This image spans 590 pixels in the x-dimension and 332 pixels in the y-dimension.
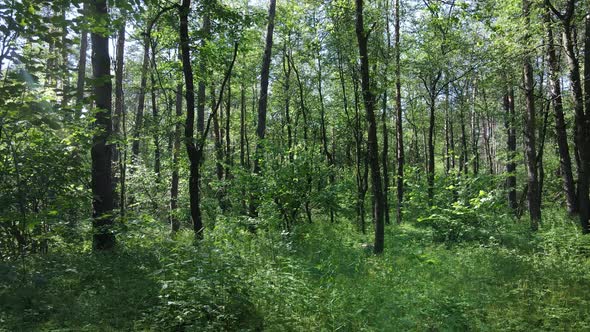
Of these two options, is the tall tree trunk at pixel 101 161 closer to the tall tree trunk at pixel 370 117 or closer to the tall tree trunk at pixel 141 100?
the tall tree trunk at pixel 141 100

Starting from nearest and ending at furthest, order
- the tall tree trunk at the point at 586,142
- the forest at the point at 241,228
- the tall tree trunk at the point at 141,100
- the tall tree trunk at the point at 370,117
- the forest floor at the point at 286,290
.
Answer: the forest at the point at 241,228, the forest floor at the point at 286,290, the tall tree trunk at the point at 586,142, the tall tree trunk at the point at 370,117, the tall tree trunk at the point at 141,100

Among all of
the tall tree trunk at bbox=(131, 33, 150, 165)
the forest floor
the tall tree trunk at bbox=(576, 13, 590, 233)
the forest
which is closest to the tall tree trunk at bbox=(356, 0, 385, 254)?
the forest

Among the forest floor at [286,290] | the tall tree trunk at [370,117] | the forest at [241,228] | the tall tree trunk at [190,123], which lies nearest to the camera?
the forest at [241,228]

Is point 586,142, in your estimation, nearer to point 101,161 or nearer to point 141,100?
point 101,161

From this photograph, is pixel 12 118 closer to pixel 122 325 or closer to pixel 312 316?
pixel 122 325

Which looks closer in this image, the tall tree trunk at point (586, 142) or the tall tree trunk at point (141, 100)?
the tall tree trunk at point (586, 142)

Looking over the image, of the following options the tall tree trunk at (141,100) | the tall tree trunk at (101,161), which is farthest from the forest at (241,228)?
the tall tree trunk at (141,100)

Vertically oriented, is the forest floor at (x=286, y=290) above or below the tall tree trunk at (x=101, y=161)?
below

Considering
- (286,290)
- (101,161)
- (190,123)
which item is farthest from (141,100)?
(286,290)

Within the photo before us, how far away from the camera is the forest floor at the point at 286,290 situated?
4867mm

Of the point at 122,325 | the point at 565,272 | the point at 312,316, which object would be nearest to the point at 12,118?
the point at 122,325

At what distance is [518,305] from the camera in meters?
5.94

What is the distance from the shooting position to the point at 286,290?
6.28 m

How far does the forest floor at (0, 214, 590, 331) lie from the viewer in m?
4.87
